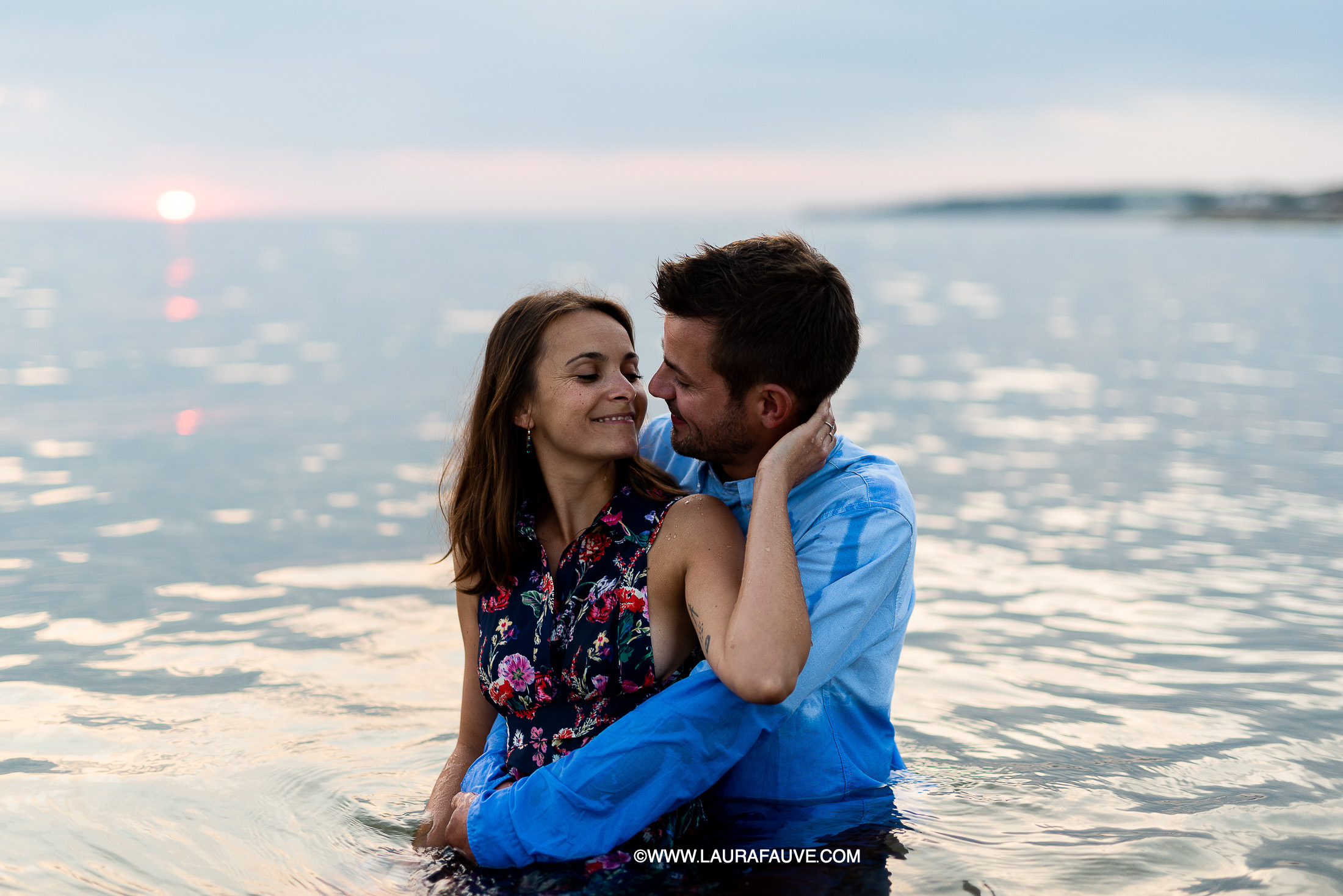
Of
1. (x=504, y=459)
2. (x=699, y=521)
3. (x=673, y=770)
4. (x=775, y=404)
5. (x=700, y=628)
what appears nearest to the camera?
(x=700, y=628)

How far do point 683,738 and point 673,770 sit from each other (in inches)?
5.4

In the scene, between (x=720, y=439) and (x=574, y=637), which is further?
(x=720, y=439)

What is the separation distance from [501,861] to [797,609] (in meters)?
1.33

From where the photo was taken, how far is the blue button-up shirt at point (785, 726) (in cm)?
355

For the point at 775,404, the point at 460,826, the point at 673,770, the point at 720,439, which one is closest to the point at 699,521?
the point at 720,439

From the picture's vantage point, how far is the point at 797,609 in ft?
11.0

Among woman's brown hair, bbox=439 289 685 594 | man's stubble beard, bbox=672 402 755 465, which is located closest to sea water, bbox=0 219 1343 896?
woman's brown hair, bbox=439 289 685 594

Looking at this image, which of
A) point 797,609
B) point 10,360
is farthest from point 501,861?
point 10,360

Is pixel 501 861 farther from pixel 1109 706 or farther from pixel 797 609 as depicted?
pixel 1109 706

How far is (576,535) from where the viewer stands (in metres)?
3.95

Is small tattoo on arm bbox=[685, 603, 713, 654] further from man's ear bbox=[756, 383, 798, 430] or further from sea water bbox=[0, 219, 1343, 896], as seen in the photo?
sea water bbox=[0, 219, 1343, 896]

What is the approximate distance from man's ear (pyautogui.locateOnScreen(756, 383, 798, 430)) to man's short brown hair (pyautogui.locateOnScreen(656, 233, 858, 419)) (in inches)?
0.8

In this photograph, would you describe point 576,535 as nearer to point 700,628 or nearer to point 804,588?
point 700,628

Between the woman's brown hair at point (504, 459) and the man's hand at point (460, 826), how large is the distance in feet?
2.25
